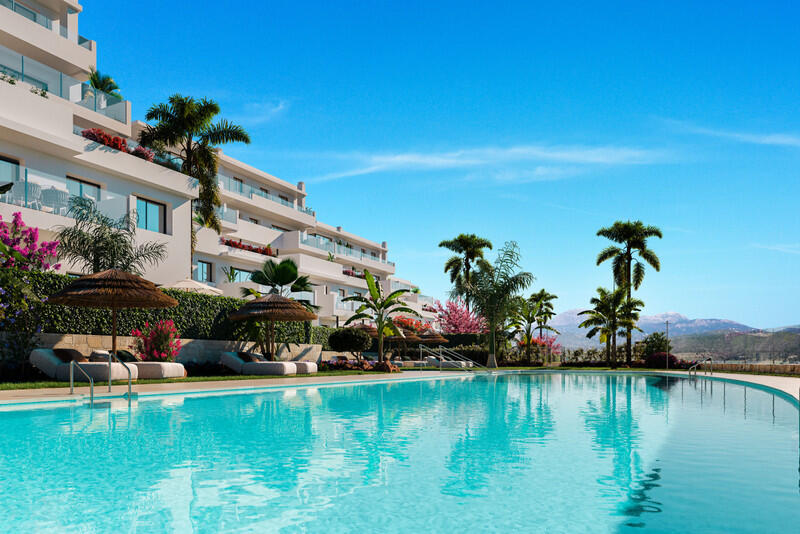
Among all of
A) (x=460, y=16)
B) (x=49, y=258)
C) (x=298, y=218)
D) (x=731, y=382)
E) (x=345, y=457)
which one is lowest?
(x=731, y=382)

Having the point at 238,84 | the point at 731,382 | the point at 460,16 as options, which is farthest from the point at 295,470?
the point at 731,382

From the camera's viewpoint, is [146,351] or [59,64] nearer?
[146,351]

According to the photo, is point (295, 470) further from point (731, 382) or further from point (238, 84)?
point (731, 382)

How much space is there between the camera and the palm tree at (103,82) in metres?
38.1

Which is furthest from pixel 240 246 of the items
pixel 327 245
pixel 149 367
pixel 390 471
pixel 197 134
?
pixel 390 471

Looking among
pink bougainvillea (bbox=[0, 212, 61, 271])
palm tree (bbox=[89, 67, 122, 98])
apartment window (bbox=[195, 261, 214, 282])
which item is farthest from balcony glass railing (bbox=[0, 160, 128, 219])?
palm tree (bbox=[89, 67, 122, 98])

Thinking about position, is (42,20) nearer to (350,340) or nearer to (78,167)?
(78,167)

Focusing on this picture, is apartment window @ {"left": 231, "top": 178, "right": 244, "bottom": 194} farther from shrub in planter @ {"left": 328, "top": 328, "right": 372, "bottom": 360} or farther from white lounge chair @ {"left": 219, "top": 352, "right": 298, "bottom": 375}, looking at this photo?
white lounge chair @ {"left": 219, "top": 352, "right": 298, "bottom": 375}

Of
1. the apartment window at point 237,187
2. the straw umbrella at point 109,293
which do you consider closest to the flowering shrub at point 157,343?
the straw umbrella at point 109,293

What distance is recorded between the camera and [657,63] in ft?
74.8

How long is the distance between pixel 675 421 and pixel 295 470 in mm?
8583

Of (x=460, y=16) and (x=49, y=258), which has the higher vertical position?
(x=460, y=16)

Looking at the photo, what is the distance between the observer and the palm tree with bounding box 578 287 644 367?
45844mm

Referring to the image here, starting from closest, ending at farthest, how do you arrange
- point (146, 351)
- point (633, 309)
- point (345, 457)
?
1. point (345, 457)
2. point (146, 351)
3. point (633, 309)
